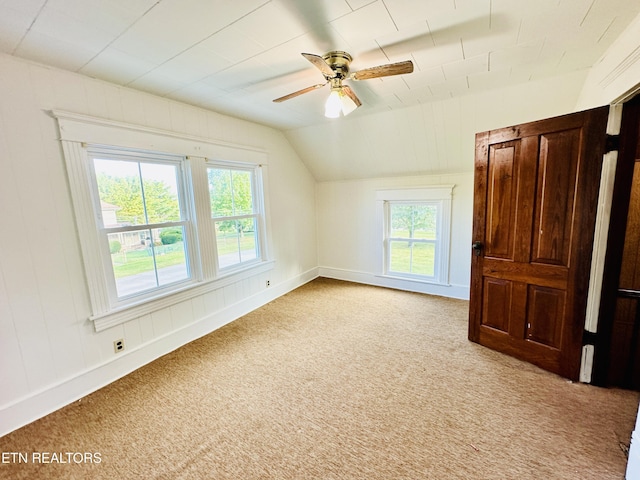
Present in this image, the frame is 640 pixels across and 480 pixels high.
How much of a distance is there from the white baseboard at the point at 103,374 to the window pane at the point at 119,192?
45.6 inches

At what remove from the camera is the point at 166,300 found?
255cm

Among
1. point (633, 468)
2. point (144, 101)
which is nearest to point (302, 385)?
point (633, 468)

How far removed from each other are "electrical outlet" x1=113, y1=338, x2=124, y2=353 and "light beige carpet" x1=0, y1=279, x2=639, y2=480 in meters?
0.27

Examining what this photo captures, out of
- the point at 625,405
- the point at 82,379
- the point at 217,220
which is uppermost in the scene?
the point at 217,220

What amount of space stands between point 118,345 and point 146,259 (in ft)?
2.49

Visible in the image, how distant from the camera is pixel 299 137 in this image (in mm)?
3814

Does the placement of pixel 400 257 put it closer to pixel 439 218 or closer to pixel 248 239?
pixel 439 218

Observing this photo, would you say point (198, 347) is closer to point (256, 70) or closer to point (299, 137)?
point (256, 70)

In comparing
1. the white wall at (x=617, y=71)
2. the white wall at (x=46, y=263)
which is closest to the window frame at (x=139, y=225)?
the white wall at (x=46, y=263)

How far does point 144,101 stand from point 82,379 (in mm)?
2346

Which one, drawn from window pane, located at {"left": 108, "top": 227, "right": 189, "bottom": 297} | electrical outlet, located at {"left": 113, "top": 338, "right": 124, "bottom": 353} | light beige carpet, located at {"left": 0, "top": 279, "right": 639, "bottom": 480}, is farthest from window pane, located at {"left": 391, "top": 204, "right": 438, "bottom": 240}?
electrical outlet, located at {"left": 113, "top": 338, "right": 124, "bottom": 353}

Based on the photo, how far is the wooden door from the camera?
1883mm

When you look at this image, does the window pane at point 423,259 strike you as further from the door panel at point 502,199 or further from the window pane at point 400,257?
the door panel at point 502,199

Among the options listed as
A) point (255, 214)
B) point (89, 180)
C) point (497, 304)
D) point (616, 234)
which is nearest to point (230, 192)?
point (255, 214)
